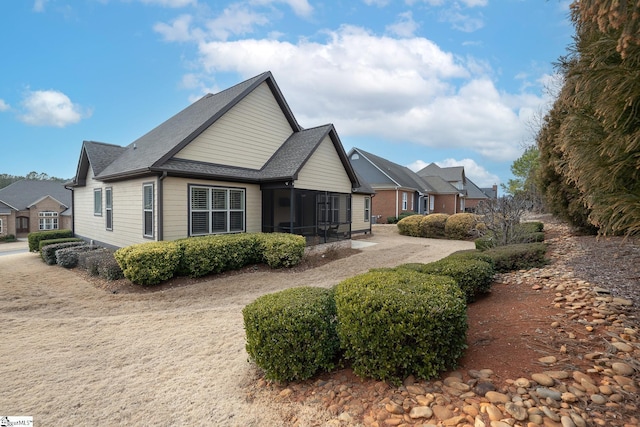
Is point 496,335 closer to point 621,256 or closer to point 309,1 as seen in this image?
point 621,256

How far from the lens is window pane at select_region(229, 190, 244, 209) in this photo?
38.3ft

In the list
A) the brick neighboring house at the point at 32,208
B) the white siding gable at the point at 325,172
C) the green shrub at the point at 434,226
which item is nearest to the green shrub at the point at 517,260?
the white siding gable at the point at 325,172

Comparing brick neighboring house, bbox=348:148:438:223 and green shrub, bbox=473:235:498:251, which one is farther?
brick neighboring house, bbox=348:148:438:223

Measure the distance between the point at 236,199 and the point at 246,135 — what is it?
9.47ft

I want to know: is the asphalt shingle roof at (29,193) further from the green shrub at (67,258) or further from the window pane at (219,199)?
the window pane at (219,199)

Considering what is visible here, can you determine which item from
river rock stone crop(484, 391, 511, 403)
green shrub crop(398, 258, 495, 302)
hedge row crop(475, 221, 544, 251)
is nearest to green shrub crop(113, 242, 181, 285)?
green shrub crop(398, 258, 495, 302)

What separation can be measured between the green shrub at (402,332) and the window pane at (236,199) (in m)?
9.45

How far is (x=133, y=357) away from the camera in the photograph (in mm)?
4121

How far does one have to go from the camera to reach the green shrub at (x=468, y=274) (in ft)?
15.7

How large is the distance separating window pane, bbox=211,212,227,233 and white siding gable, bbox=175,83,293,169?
2075mm

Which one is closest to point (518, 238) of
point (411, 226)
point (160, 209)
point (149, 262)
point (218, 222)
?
point (411, 226)

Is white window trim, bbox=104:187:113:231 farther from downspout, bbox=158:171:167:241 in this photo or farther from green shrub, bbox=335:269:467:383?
green shrub, bbox=335:269:467:383

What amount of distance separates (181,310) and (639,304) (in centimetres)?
746

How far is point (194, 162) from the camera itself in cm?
1091
